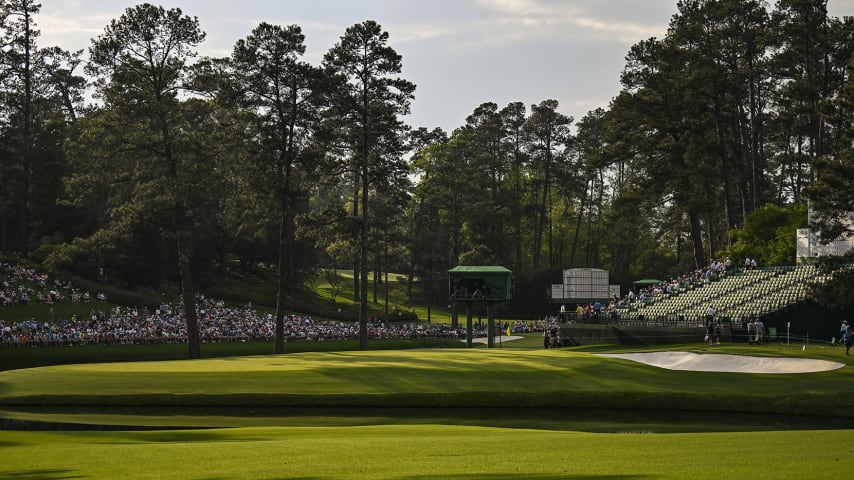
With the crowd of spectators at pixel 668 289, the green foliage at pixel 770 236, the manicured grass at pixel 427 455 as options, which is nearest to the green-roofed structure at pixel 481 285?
the crowd of spectators at pixel 668 289

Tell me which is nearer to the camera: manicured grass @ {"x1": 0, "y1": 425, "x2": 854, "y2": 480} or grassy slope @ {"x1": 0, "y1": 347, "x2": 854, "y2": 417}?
manicured grass @ {"x1": 0, "y1": 425, "x2": 854, "y2": 480}

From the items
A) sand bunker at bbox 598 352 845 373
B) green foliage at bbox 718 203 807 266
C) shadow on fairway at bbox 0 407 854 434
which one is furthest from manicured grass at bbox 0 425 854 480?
green foliage at bbox 718 203 807 266

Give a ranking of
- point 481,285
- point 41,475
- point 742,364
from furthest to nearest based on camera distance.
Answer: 1. point 481,285
2. point 742,364
3. point 41,475

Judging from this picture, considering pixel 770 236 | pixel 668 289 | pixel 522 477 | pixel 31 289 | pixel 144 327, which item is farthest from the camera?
pixel 770 236

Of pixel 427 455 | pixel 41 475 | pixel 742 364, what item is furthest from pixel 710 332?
pixel 41 475

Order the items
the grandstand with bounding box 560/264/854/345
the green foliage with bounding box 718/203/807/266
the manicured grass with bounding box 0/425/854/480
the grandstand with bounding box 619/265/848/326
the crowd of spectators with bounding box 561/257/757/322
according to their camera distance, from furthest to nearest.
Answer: the green foliage with bounding box 718/203/807/266 < the crowd of spectators with bounding box 561/257/757/322 < the grandstand with bounding box 619/265/848/326 < the grandstand with bounding box 560/264/854/345 < the manicured grass with bounding box 0/425/854/480

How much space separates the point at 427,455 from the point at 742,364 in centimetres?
2262

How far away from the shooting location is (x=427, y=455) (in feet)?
55.2

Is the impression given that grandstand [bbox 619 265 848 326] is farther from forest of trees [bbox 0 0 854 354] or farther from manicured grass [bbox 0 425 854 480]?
manicured grass [bbox 0 425 854 480]

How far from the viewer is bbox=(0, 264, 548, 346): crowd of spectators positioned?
48656 mm

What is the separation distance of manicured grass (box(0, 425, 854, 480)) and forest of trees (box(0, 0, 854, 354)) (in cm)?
2242

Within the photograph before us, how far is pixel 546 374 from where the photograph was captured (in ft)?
109

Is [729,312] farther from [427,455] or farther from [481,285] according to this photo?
[427,455]

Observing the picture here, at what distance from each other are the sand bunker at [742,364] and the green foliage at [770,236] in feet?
68.6
